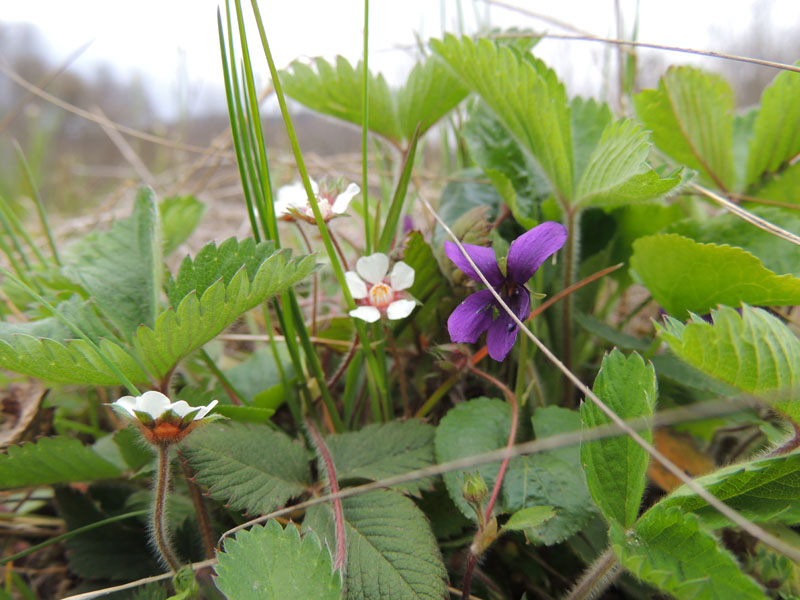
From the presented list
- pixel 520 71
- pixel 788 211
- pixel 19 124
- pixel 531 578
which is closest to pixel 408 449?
pixel 531 578

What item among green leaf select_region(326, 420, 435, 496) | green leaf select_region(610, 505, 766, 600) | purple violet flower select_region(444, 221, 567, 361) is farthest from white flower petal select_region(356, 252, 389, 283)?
green leaf select_region(610, 505, 766, 600)

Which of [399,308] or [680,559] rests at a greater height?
[399,308]

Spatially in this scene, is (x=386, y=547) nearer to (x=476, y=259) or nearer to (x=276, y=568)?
(x=276, y=568)

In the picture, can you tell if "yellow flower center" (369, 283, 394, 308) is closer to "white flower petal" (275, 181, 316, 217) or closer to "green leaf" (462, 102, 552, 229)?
"white flower petal" (275, 181, 316, 217)

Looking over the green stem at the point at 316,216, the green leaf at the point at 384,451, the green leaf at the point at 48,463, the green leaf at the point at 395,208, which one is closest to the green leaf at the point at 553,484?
the green leaf at the point at 384,451

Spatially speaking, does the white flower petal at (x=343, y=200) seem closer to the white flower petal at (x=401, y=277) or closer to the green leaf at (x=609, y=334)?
the white flower petal at (x=401, y=277)

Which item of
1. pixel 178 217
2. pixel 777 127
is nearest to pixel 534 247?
pixel 777 127
